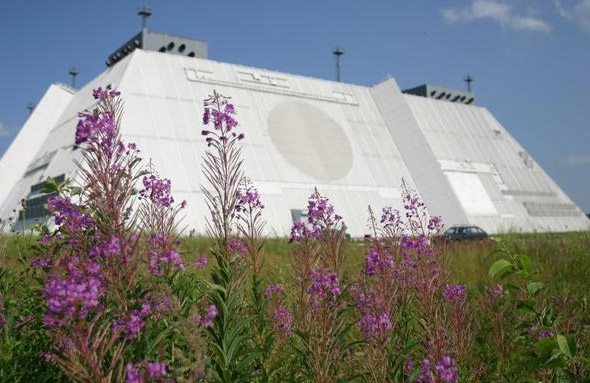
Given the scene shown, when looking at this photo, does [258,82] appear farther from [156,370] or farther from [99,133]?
[156,370]

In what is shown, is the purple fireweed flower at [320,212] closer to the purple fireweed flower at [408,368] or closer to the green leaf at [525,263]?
the purple fireweed flower at [408,368]

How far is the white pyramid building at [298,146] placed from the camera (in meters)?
27.0

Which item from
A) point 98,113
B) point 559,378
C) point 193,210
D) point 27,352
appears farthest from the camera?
point 193,210

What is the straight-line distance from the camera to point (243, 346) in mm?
3572

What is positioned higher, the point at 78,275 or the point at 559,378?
the point at 78,275

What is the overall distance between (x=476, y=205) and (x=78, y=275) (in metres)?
34.8

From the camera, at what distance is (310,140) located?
31359 millimetres

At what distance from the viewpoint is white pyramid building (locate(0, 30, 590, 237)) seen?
2698 cm

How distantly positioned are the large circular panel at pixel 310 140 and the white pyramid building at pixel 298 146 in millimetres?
78

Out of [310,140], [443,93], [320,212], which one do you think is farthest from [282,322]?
[443,93]

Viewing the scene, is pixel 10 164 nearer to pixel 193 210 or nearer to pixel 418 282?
pixel 193 210

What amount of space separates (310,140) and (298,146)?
3.76 feet

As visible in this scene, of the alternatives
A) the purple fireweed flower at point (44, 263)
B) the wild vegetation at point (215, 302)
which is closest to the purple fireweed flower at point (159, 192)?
the wild vegetation at point (215, 302)

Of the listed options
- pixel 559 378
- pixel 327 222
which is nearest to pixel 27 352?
pixel 327 222
